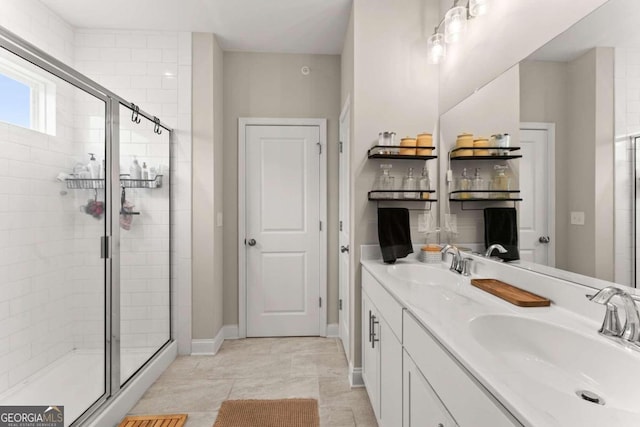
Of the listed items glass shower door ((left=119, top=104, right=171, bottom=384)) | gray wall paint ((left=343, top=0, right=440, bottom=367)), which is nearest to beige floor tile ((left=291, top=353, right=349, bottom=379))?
gray wall paint ((left=343, top=0, right=440, bottom=367))

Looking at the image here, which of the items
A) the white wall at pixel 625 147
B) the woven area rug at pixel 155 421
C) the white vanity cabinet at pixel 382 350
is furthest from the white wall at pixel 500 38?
the woven area rug at pixel 155 421

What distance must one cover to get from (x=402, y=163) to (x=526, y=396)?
1.78 meters

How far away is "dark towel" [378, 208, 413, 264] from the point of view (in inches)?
81.8

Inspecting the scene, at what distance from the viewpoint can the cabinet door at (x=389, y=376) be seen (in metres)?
1.34

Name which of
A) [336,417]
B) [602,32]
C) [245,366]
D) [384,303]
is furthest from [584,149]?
[245,366]

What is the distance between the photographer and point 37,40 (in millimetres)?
2338

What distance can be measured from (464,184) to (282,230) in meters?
1.73

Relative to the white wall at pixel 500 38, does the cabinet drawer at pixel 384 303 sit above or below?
below

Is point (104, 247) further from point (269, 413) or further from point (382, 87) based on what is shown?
point (382, 87)

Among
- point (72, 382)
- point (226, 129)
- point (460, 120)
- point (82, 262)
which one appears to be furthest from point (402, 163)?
point (72, 382)

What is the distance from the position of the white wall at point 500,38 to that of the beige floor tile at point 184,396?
2.46 metres

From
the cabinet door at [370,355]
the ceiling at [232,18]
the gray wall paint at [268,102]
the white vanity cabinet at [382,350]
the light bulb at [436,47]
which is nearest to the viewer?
the white vanity cabinet at [382,350]

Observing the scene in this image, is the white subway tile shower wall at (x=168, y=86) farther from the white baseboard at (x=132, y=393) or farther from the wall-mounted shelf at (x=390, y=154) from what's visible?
the wall-mounted shelf at (x=390, y=154)

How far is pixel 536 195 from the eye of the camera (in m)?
1.30
